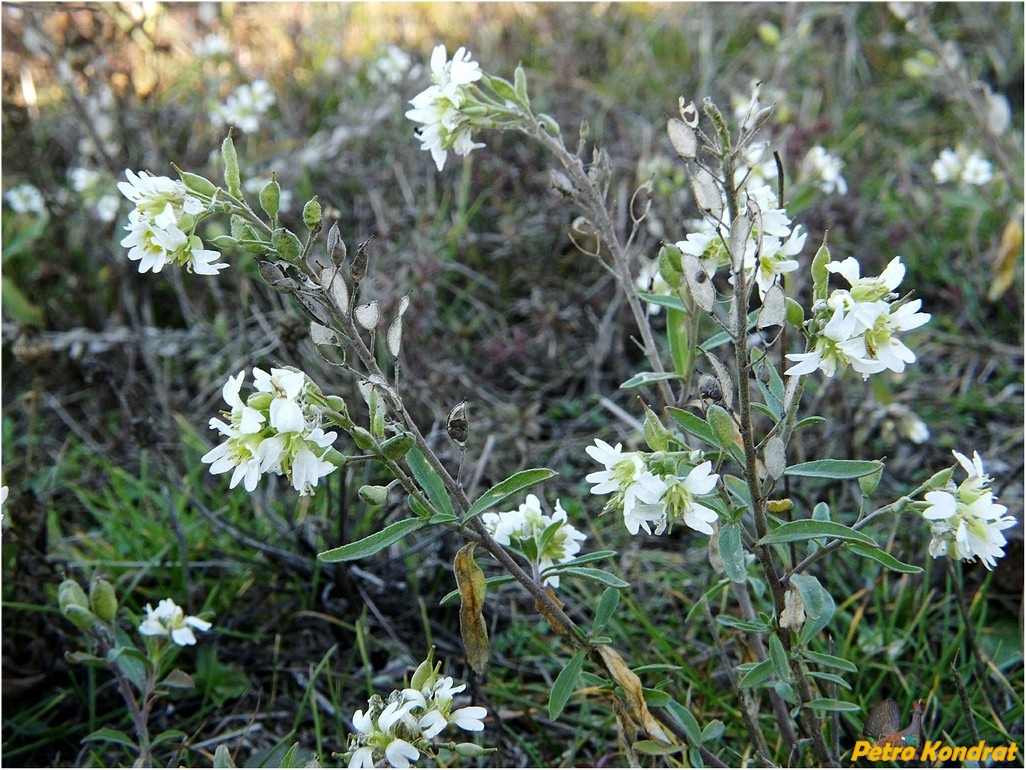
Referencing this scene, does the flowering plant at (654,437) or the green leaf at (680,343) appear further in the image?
the green leaf at (680,343)

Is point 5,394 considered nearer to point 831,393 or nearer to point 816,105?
point 831,393

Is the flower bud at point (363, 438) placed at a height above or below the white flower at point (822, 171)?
above

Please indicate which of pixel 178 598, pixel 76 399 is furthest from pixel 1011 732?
pixel 76 399

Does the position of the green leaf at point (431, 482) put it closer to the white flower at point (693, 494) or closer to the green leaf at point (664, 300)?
the white flower at point (693, 494)

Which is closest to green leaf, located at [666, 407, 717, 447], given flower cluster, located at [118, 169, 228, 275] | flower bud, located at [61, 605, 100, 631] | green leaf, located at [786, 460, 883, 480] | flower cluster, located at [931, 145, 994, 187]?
green leaf, located at [786, 460, 883, 480]

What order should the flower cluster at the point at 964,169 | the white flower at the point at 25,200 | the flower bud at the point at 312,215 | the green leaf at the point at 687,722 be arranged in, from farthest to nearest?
the white flower at the point at 25,200 → the flower cluster at the point at 964,169 → the green leaf at the point at 687,722 → the flower bud at the point at 312,215

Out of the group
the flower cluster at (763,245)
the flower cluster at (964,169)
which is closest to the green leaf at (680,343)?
the flower cluster at (763,245)
